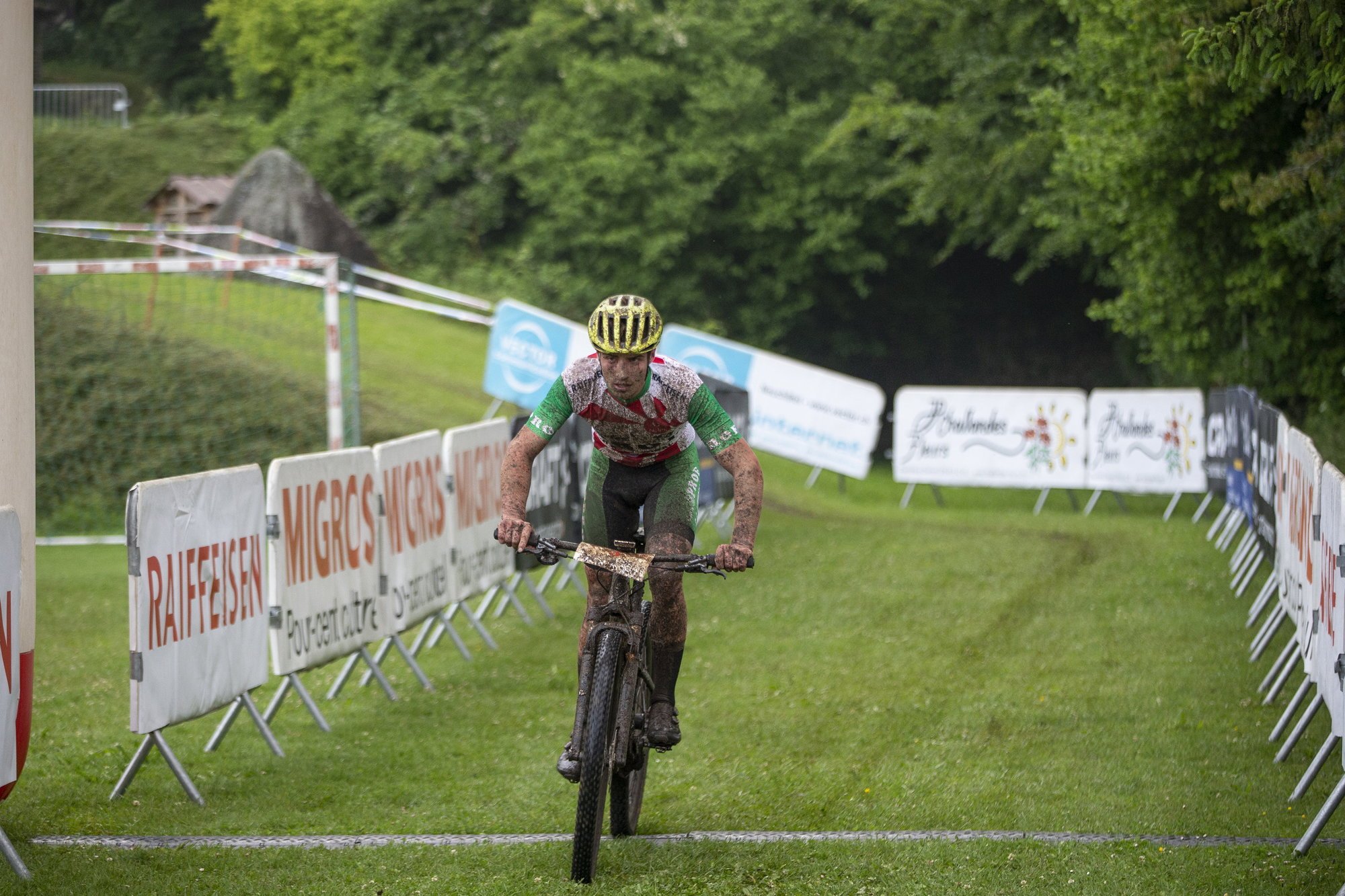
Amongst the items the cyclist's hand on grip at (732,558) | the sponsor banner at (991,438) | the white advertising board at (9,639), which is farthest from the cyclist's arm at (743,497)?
the sponsor banner at (991,438)

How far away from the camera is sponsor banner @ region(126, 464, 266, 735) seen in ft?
23.4

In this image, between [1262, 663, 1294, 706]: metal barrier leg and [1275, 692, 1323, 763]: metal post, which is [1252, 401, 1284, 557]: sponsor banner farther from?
[1275, 692, 1323, 763]: metal post

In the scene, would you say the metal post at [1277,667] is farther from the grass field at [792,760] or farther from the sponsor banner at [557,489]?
the sponsor banner at [557,489]

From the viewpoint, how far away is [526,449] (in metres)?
6.34

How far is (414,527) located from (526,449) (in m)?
4.33

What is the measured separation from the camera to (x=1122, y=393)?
22.1m

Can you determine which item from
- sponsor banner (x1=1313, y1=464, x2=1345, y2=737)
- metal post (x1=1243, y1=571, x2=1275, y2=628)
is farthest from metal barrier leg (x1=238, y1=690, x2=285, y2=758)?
metal post (x1=1243, y1=571, x2=1275, y2=628)

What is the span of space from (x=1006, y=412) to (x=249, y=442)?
10926 mm

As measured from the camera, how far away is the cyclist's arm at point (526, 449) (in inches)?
245

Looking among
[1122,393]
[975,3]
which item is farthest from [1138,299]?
[975,3]

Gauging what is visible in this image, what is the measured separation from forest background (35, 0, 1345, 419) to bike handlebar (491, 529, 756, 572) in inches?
608

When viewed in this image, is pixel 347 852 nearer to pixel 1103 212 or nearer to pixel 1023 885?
pixel 1023 885

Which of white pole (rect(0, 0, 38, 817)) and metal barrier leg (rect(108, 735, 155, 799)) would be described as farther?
metal barrier leg (rect(108, 735, 155, 799))

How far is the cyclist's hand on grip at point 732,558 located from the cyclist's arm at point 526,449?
2.52ft
